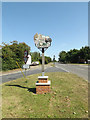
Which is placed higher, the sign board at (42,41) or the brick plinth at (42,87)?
the sign board at (42,41)

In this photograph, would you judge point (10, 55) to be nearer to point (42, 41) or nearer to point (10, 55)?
point (10, 55)

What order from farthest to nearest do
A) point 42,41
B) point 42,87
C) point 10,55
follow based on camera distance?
point 10,55 < point 42,41 < point 42,87

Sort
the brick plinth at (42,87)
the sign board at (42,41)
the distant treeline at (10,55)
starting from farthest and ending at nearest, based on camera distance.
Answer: the distant treeline at (10,55) → the sign board at (42,41) → the brick plinth at (42,87)

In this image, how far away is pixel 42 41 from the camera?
15.3 ft

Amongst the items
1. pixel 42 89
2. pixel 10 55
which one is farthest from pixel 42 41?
pixel 10 55

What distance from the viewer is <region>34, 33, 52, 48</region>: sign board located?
4621 mm

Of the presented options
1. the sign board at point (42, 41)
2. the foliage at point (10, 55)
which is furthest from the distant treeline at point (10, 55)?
the sign board at point (42, 41)

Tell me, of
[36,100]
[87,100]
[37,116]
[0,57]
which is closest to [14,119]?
[37,116]

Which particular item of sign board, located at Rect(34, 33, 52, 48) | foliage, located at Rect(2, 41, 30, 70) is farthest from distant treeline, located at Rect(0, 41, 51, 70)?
sign board, located at Rect(34, 33, 52, 48)

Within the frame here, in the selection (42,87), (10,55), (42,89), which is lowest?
(42,89)

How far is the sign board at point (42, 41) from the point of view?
4621mm

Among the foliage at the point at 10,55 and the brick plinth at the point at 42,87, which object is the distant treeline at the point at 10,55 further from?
the brick plinth at the point at 42,87

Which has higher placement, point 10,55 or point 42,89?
point 10,55

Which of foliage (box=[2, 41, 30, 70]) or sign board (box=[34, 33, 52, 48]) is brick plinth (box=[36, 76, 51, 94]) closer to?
sign board (box=[34, 33, 52, 48])
